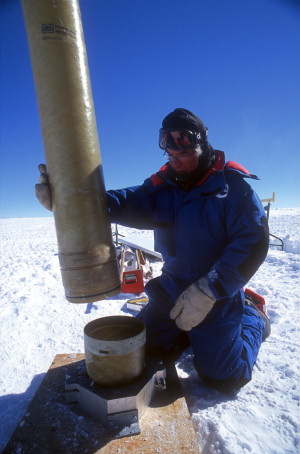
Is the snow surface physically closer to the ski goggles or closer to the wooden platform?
the wooden platform

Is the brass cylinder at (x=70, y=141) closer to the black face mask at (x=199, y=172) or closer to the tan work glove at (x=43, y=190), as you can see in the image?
the tan work glove at (x=43, y=190)

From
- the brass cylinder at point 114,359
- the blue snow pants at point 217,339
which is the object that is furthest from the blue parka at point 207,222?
the brass cylinder at point 114,359

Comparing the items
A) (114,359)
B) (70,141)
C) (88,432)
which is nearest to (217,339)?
(114,359)

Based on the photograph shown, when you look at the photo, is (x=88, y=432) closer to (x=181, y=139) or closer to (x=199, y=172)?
(x=199, y=172)

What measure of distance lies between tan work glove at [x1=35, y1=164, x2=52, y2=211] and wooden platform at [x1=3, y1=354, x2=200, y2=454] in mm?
1217

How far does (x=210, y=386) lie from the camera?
2180 millimetres

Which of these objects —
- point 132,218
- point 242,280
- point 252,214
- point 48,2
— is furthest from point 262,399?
point 48,2

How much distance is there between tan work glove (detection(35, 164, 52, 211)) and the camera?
1.84 m

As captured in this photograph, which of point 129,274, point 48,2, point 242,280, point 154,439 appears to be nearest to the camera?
point 154,439

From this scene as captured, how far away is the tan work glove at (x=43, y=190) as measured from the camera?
6.03 ft

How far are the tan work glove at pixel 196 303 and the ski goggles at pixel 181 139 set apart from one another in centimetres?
107

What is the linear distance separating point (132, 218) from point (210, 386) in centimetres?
157

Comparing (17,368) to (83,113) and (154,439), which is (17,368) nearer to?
(154,439)

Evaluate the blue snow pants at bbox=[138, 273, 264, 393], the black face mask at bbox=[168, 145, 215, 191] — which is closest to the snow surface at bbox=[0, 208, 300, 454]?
the blue snow pants at bbox=[138, 273, 264, 393]
